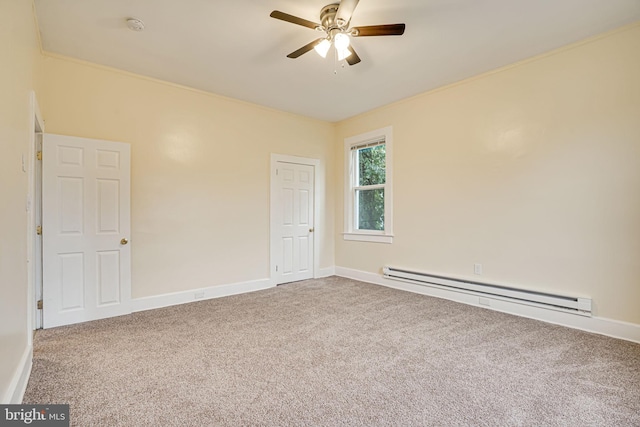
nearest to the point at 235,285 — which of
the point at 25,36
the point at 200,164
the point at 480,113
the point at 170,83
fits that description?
the point at 200,164

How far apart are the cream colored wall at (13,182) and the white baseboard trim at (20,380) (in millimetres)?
16

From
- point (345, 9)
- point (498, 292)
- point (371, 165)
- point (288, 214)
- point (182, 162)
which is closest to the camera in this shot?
point (345, 9)

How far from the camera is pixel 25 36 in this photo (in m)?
2.10

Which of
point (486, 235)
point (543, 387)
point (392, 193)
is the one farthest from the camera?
point (392, 193)

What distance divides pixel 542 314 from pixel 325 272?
3.15 m

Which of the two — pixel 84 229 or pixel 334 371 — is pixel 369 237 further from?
pixel 84 229

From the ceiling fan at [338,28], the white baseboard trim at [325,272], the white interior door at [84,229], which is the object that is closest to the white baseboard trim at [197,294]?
the white interior door at [84,229]

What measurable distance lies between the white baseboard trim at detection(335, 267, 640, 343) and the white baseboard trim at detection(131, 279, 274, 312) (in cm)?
197

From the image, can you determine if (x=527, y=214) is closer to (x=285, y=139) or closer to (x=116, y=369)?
(x=285, y=139)

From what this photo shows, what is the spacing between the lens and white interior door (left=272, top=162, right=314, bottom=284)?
477cm

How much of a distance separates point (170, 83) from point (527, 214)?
442cm

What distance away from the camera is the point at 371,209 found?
5.03m

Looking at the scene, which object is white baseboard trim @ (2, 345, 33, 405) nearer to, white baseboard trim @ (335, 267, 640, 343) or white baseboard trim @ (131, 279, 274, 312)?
white baseboard trim @ (131, 279, 274, 312)

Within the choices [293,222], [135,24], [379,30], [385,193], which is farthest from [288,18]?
[293,222]
